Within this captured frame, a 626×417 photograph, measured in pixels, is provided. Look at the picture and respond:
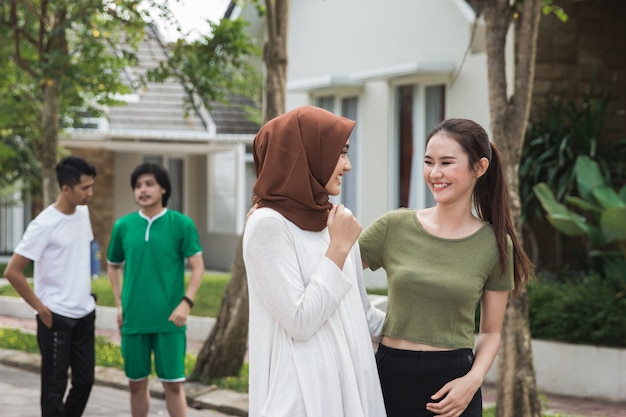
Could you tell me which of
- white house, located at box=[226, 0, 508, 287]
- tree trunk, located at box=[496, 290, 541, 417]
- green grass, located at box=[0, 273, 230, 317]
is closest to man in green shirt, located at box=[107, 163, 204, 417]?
tree trunk, located at box=[496, 290, 541, 417]

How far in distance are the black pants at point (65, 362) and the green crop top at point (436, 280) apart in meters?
4.13

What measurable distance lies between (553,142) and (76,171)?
701cm

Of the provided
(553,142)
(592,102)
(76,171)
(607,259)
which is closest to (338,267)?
(76,171)

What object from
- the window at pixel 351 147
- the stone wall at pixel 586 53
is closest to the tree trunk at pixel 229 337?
the stone wall at pixel 586 53

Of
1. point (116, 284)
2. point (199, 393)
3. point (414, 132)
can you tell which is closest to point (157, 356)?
point (116, 284)

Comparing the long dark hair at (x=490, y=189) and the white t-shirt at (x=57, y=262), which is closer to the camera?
the long dark hair at (x=490, y=189)

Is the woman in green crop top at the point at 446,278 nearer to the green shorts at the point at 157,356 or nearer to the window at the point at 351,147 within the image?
the green shorts at the point at 157,356

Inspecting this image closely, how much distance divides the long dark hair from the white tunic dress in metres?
0.69

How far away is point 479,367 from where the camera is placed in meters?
4.08

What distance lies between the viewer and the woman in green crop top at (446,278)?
404cm

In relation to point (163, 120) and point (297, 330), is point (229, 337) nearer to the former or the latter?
A: point (297, 330)

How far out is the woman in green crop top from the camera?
4.04m

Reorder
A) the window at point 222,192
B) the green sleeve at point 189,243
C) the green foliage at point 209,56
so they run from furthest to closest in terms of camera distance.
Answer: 1. the window at point 222,192
2. the green foliage at point 209,56
3. the green sleeve at point 189,243

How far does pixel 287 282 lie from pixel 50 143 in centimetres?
1042
